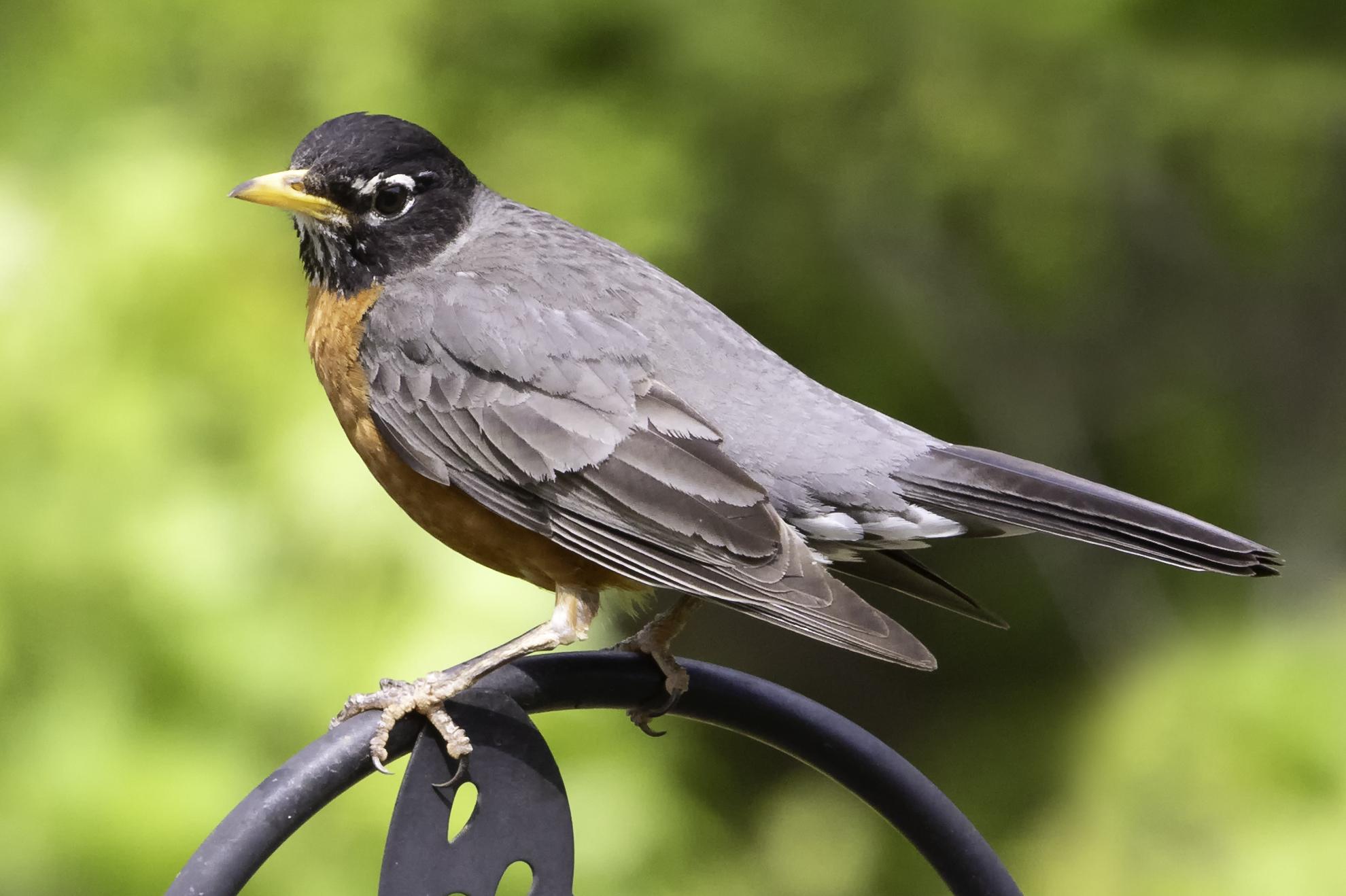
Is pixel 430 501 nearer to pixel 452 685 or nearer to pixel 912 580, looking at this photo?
pixel 452 685

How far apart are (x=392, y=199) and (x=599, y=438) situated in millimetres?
615

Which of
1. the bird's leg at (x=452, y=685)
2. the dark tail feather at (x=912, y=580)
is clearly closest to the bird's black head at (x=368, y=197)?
the bird's leg at (x=452, y=685)

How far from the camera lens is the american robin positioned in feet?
7.04

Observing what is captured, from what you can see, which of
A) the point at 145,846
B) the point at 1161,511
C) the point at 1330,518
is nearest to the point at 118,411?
the point at 145,846

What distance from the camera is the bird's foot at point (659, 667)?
2.16 metres

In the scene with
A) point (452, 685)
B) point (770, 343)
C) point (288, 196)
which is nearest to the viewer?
point (452, 685)

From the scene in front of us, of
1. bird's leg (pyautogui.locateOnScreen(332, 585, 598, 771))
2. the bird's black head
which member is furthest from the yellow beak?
bird's leg (pyautogui.locateOnScreen(332, 585, 598, 771))

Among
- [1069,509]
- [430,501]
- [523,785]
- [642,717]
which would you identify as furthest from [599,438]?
[1069,509]

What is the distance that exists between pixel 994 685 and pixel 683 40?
2.37 meters

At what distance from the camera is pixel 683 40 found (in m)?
3.87

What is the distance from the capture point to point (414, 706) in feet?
6.41

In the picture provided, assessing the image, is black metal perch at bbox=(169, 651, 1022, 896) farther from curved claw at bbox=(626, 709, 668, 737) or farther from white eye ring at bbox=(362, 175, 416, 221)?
white eye ring at bbox=(362, 175, 416, 221)

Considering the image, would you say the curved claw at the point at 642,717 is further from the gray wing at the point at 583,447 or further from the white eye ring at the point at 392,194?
the white eye ring at the point at 392,194

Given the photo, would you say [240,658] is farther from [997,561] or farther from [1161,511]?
[997,561]
